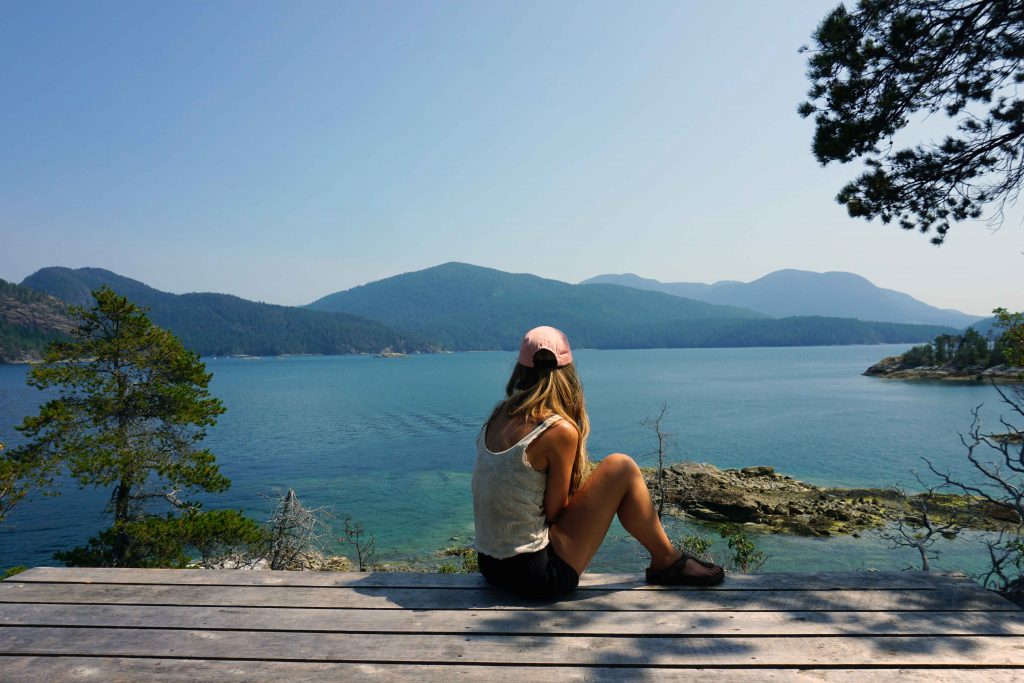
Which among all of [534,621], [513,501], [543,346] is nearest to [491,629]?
[534,621]

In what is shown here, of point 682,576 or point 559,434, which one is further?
point 682,576

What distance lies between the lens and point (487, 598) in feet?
9.79

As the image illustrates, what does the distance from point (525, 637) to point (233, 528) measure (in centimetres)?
978

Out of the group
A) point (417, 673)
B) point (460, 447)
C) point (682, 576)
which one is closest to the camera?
point (417, 673)

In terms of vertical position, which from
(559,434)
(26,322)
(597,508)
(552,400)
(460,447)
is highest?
(26,322)

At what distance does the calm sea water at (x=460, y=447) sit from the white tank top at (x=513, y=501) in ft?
38.8

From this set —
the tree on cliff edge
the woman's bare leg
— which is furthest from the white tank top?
the tree on cliff edge

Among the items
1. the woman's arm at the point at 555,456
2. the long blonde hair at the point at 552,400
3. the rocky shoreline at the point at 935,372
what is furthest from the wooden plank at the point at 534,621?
the rocky shoreline at the point at 935,372

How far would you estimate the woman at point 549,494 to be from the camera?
9.64 feet

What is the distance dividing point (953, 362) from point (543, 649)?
80174 mm

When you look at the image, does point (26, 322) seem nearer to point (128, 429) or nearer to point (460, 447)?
point (460, 447)

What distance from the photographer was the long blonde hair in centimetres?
303

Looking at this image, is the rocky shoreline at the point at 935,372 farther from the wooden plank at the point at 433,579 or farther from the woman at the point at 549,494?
the woman at the point at 549,494

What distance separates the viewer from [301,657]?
2.40 metres
